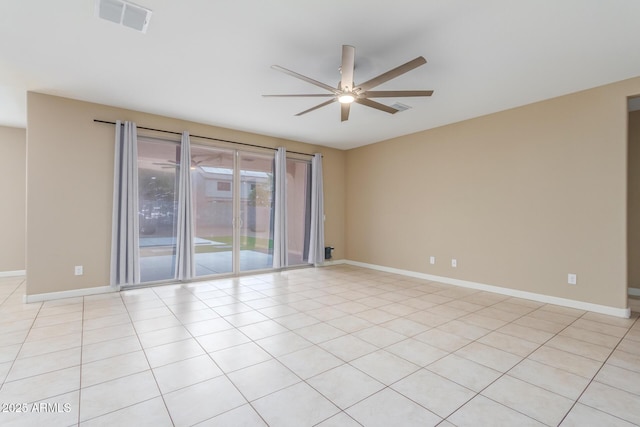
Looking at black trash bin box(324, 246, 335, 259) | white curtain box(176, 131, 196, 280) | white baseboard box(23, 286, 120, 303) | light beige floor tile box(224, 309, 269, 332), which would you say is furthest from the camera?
black trash bin box(324, 246, 335, 259)

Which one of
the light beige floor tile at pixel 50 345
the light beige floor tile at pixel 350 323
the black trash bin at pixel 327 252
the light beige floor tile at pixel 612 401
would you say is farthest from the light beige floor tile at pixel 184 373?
the black trash bin at pixel 327 252

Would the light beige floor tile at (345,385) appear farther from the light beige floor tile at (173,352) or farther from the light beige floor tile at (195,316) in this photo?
the light beige floor tile at (195,316)

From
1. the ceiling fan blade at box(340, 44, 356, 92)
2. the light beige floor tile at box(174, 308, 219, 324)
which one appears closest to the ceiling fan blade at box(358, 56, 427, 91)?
the ceiling fan blade at box(340, 44, 356, 92)

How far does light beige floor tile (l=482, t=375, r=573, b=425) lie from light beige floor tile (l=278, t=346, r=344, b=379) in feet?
3.70

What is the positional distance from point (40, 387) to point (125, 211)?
9.44 ft

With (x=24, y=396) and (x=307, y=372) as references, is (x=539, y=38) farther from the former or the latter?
(x=24, y=396)

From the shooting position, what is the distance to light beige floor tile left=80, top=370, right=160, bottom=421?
184cm

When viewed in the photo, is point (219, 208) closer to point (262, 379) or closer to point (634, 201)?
point (262, 379)

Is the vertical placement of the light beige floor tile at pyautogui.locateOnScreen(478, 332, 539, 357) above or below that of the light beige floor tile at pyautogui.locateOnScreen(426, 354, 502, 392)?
above

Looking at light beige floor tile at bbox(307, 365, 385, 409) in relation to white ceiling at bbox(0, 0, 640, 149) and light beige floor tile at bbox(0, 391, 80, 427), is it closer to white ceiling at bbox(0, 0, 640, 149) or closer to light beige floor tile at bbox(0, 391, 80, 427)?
light beige floor tile at bbox(0, 391, 80, 427)

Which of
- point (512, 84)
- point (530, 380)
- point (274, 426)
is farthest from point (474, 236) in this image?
point (274, 426)

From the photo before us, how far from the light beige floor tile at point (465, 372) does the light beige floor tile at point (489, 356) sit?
0.08 m

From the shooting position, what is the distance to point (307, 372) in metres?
Answer: 2.29

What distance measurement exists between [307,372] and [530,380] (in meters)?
1.66
